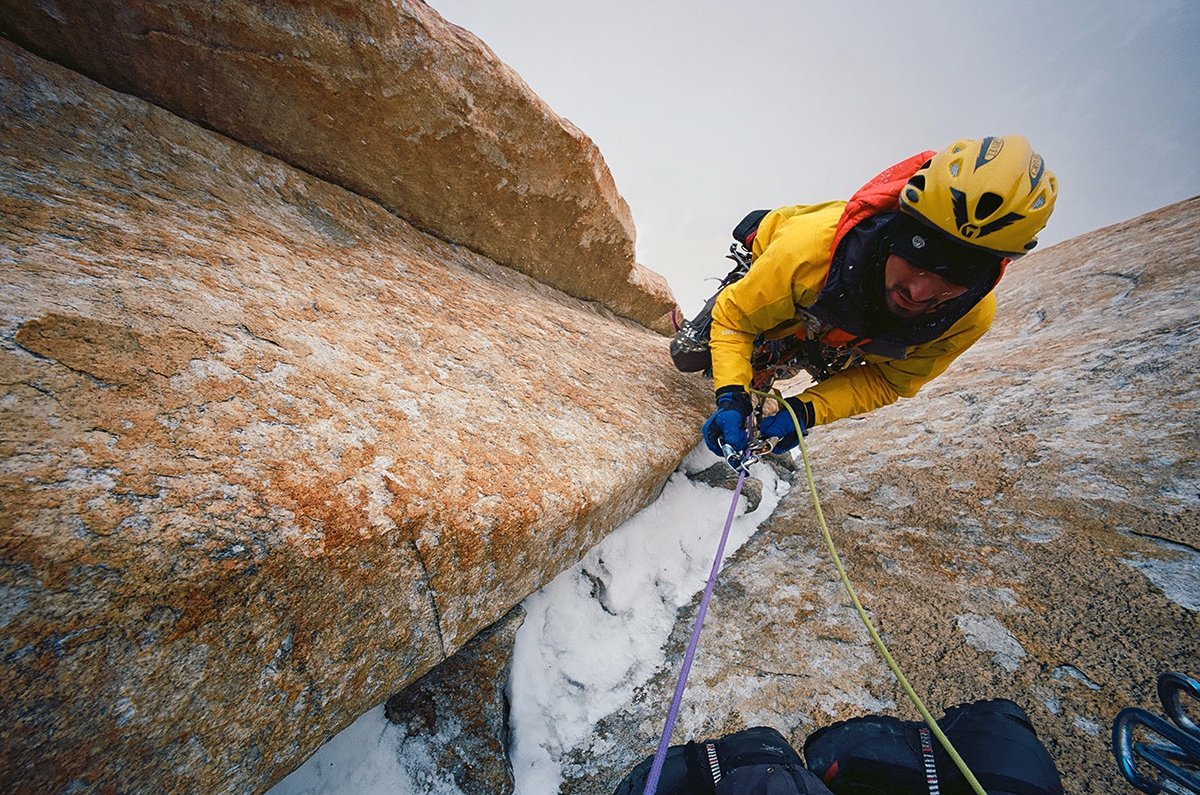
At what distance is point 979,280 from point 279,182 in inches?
174

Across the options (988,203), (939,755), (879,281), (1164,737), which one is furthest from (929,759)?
(988,203)

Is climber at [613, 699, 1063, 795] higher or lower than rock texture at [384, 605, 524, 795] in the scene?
higher

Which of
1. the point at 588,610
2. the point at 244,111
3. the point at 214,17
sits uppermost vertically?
the point at 214,17

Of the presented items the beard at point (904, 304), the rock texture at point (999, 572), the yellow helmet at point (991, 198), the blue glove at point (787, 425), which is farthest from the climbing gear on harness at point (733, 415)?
the yellow helmet at point (991, 198)

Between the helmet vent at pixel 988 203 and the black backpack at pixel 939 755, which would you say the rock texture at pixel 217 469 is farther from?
the helmet vent at pixel 988 203

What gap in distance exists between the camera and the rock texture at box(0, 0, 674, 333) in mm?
2371

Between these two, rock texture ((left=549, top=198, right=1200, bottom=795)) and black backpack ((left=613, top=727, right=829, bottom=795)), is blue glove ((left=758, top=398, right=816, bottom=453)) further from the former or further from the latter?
black backpack ((left=613, top=727, right=829, bottom=795))

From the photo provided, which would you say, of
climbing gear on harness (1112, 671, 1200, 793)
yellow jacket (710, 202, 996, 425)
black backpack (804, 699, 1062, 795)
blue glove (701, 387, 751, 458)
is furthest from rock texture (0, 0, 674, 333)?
climbing gear on harness (1112, 671, 1200, 793)

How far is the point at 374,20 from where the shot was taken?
2.67 m

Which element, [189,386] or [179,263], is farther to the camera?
[179,263]

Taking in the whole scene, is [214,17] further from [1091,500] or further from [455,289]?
[1091,500]

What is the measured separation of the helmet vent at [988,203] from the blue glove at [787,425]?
1459 millimetres

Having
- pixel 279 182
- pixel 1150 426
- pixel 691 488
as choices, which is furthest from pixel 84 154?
pixel 1150 426

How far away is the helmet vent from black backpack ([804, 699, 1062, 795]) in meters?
2.13
